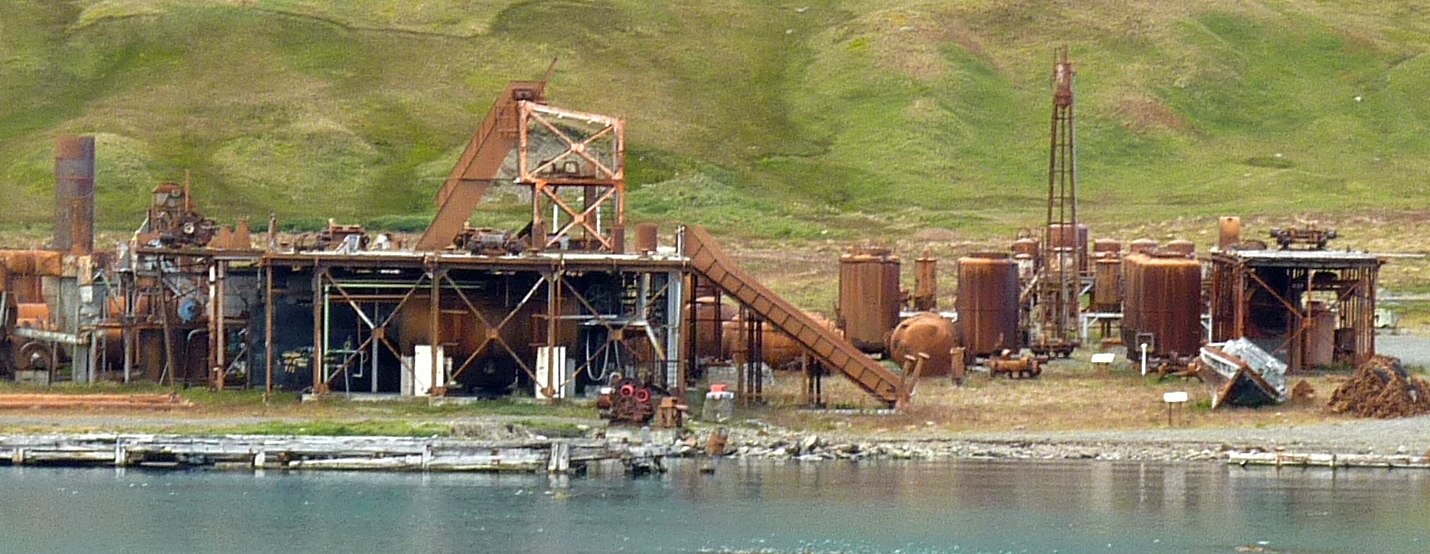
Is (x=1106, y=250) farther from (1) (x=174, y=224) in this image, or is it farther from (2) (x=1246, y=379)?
(1) (x=174, y=224)

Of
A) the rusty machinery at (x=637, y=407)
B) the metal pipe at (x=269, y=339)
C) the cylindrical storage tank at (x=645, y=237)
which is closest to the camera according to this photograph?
the rusty machinery at (x=637, y=407)

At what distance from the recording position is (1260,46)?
167m

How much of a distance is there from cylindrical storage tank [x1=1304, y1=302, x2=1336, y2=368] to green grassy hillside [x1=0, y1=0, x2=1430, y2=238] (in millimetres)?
42453

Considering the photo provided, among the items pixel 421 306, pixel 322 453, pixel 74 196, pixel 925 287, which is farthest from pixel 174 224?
pixel 925 287

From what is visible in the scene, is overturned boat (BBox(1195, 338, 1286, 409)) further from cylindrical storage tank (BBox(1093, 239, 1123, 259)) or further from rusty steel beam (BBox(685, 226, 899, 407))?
cylindrical storage tank (BBox(1093, 239, 1123, 259))

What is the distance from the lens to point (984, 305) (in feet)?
253

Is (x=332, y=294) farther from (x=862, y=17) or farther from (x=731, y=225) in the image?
(x=862, y=17)

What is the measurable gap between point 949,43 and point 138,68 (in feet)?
153

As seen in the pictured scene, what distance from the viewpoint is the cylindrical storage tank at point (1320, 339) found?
74688 mm

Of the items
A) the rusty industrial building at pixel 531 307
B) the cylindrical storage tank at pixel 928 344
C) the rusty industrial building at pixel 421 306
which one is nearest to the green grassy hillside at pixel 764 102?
the rusty industrial building at pixel 531 307

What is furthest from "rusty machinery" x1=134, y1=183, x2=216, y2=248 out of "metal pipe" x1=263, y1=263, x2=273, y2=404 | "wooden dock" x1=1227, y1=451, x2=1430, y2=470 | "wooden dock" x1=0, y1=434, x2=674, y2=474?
"wooden dock" x1=1227, y1=451, x2=1430, y2=470

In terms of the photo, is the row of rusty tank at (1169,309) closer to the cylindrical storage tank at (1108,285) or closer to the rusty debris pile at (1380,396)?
the rusty debris pile at (1380,396)

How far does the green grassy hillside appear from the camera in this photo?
4934 inches

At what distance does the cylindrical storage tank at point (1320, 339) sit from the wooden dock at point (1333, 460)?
15971mm
